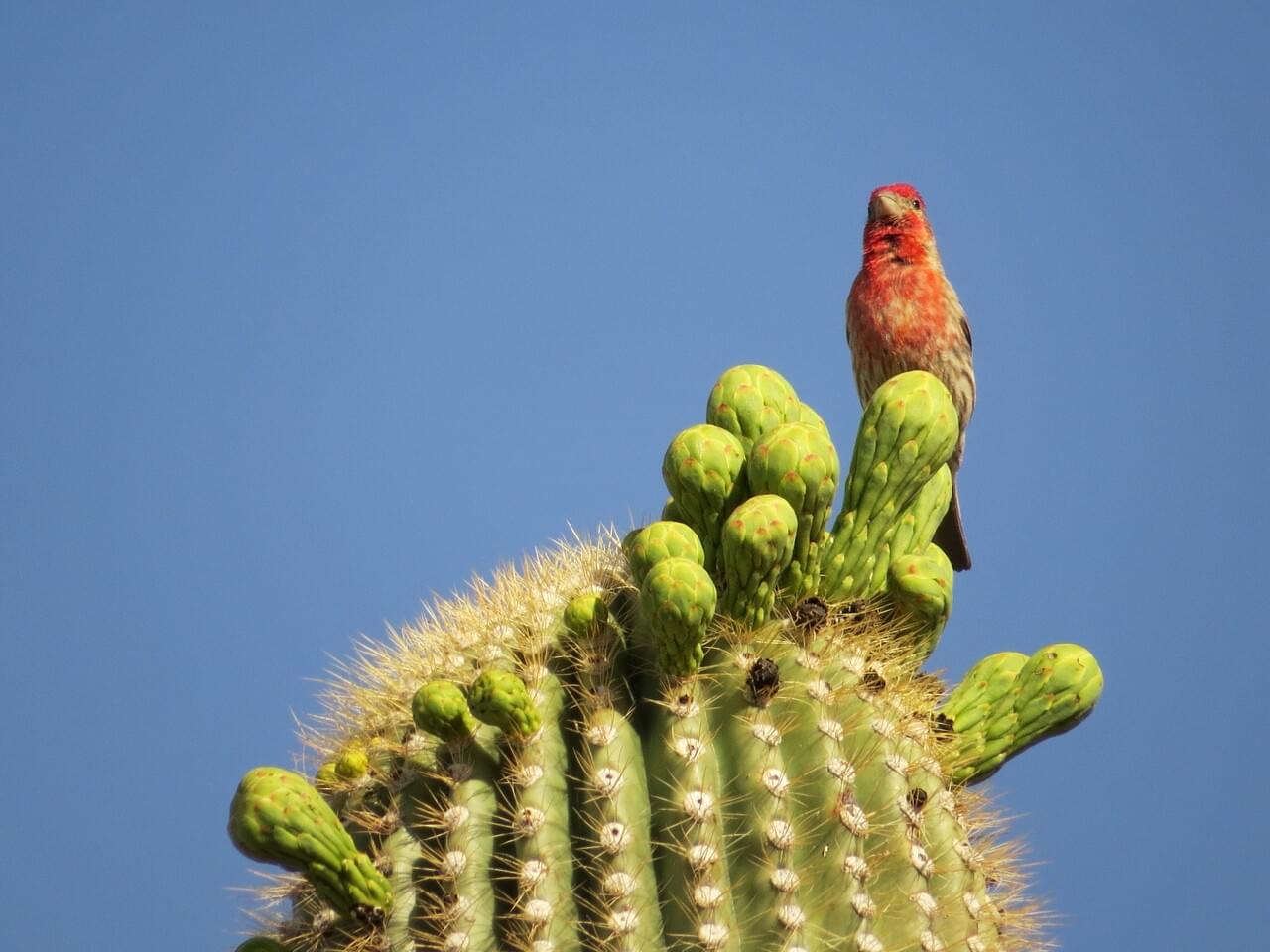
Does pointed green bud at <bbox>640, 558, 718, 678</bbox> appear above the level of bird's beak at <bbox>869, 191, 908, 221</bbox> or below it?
below

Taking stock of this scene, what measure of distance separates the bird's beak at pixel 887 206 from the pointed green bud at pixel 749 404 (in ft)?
10.3

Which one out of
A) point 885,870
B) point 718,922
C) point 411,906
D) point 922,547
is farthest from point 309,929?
point 922,547

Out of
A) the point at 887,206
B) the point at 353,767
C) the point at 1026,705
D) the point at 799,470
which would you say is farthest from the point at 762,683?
the point at 887,206

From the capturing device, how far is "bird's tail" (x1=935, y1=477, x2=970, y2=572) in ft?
19.4

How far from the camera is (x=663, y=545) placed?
2.94 meters

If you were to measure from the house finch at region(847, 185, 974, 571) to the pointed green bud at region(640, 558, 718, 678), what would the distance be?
3152 millimetres

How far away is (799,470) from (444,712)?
78 centimetres

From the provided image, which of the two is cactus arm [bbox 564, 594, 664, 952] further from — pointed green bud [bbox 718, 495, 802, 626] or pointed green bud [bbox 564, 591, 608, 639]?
pointed green bud [bbox 718, 495, 802, 626]

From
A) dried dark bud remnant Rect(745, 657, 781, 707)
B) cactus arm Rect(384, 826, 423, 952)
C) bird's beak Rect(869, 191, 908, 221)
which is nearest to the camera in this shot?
cactus arm Rect(384, 826, 423, 952)

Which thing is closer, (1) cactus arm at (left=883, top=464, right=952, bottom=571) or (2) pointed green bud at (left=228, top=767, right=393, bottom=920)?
(2) pointed green bud at (left=228, top=767, right=393, bottom=920)

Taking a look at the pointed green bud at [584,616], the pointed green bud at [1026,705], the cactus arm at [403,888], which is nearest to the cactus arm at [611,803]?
the pointed green bud at [584,616]

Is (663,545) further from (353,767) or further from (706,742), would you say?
(353,767)

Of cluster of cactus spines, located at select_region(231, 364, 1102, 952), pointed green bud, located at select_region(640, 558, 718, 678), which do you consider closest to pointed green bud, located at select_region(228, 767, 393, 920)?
cluster of cactus spines, located at select_region(231, 364, 1102, 952)

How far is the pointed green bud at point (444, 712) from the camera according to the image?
2863mm
